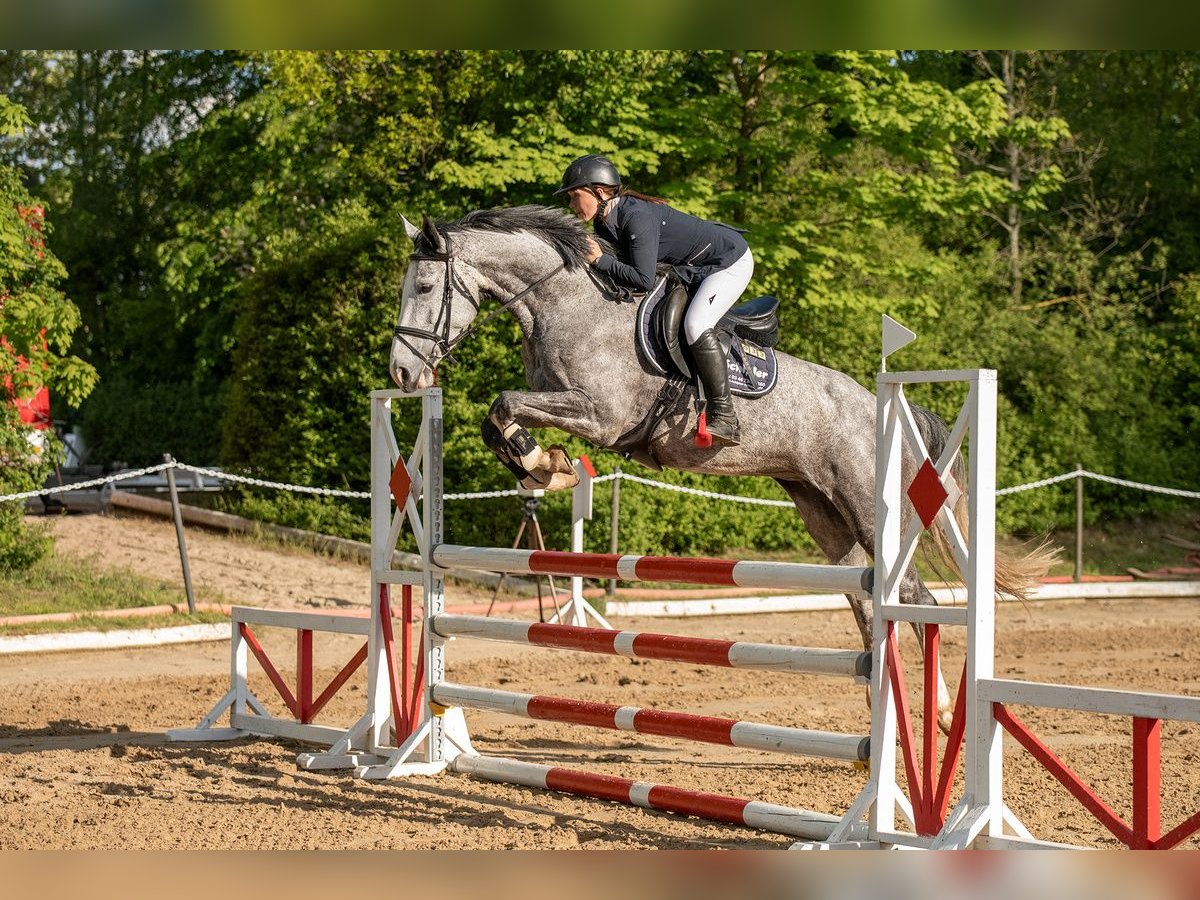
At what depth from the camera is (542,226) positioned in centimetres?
555

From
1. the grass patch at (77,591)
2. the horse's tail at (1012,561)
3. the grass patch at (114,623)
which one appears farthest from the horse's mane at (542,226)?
the grass patch at (77,591)

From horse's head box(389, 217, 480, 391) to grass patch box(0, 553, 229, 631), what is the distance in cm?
593

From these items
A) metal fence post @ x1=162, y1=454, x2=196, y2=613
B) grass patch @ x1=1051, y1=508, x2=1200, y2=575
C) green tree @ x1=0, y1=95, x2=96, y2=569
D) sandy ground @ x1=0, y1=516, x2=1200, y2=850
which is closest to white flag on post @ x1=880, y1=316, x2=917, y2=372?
sandy ground @ x1=0, y1=516, x2=1200, y2=850

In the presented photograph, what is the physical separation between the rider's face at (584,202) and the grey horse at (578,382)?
0.10 meters

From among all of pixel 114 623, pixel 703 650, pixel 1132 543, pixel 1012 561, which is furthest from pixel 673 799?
pixel 1132 543

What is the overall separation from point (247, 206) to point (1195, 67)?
15.0 m

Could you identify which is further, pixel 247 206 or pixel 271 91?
pixel 247 206

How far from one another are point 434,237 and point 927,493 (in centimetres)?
218

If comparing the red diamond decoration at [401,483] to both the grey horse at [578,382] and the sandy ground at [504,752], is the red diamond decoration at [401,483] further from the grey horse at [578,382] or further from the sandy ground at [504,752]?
the sandy ground at [504,752]

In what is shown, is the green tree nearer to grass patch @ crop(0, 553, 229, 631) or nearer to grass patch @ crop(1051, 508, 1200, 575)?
grass patch @ crop(0, 553, 229, 631)

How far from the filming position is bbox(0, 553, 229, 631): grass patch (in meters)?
10.6

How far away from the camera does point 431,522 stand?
5965mm
